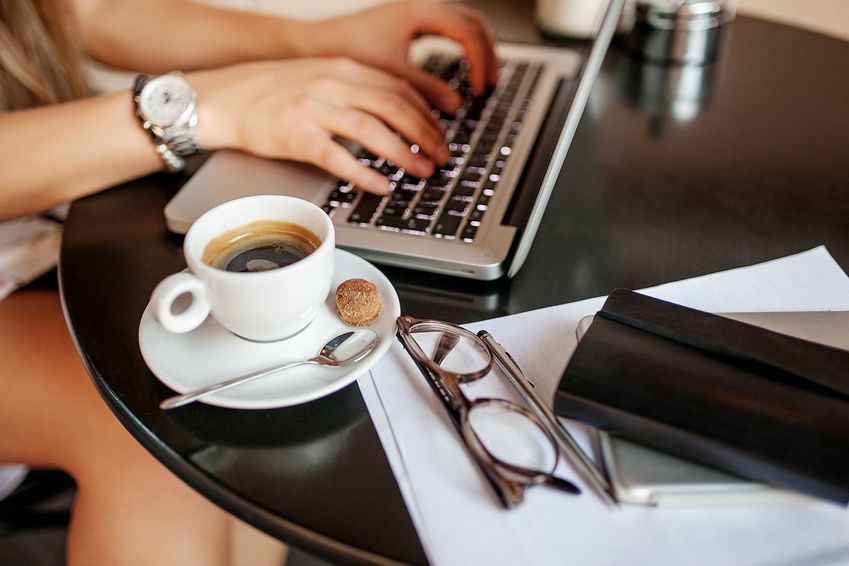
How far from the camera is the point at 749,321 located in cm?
51

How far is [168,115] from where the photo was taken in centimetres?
74

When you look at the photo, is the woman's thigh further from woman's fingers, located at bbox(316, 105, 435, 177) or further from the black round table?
woman's fingers, located at bbox(316, 105, 435, 177)

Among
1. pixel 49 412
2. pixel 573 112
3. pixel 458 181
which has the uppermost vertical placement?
pixel 573 112

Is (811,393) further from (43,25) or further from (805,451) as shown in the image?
(43,25)

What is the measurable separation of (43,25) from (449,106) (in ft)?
1.74

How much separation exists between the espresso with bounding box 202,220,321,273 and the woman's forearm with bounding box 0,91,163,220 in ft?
0.89

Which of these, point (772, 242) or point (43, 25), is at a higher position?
point (43, 25)

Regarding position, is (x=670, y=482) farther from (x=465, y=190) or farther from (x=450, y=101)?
(x=450, y=101)

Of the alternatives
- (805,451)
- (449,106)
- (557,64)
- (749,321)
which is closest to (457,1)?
(557,64)

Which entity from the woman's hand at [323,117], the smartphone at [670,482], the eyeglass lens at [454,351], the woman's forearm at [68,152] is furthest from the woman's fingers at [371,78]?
the smartphone at [670,482]

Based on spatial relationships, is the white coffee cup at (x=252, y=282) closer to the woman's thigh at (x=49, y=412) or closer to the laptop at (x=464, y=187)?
the laptop at (x=464, y=187)

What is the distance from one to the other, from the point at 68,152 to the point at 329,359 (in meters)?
0.41

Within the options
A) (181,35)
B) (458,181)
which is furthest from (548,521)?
(181,35)

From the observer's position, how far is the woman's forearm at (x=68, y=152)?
0.71 meters
